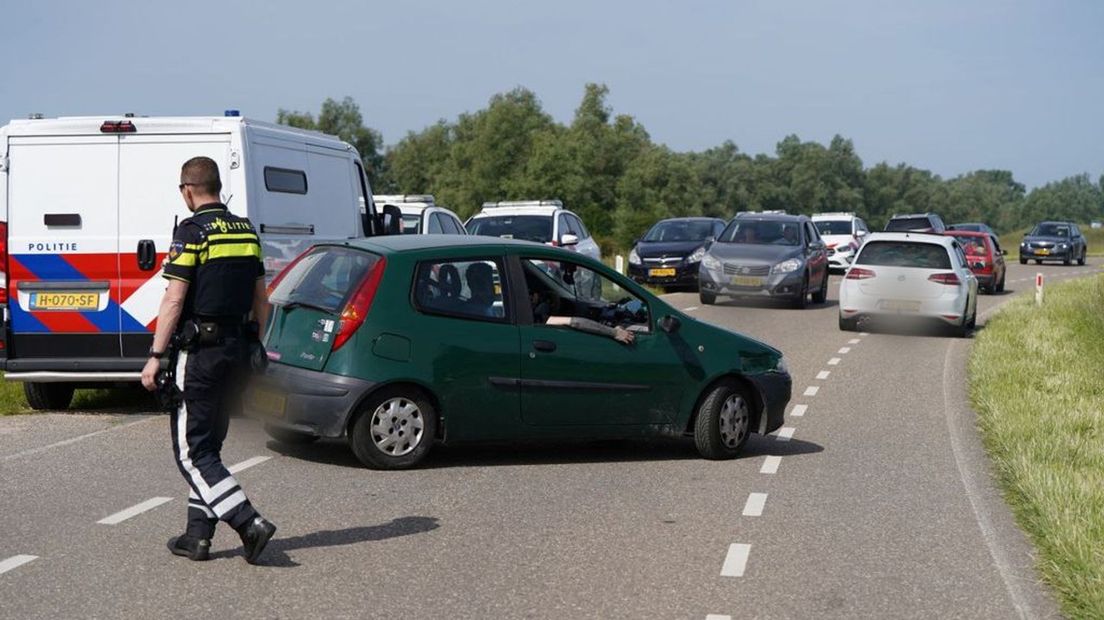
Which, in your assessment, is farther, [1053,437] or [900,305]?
[900,305]

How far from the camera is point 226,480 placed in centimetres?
693

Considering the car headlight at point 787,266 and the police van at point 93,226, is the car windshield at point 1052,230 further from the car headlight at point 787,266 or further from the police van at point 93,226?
the police van at point 93,226

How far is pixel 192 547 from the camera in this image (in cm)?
700

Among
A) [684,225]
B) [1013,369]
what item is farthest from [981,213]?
[1013,369]

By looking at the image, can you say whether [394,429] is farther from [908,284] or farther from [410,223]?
[908,284]

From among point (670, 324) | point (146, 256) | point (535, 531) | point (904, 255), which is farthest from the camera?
point (904, 255)

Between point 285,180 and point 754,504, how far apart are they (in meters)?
5.69

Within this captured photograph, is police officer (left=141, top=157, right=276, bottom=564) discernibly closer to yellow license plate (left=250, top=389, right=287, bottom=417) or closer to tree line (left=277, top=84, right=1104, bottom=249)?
yellow license plate (left=250, top=389, right=287, bottom=417)

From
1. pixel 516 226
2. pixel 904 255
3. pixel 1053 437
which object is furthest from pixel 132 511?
pixel 516 226

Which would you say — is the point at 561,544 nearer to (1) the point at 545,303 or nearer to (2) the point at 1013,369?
(1) the point at 545,303

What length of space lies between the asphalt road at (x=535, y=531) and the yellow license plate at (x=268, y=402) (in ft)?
1.22

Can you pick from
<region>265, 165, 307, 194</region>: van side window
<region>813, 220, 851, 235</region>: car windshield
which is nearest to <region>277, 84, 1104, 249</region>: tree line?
<region>813, 220, 851, 235</region>: car windshield

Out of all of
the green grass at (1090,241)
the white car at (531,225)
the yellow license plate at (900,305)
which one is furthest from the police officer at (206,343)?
the green grass at (1090,241)

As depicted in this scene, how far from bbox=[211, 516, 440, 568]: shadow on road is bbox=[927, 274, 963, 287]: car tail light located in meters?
15.8
